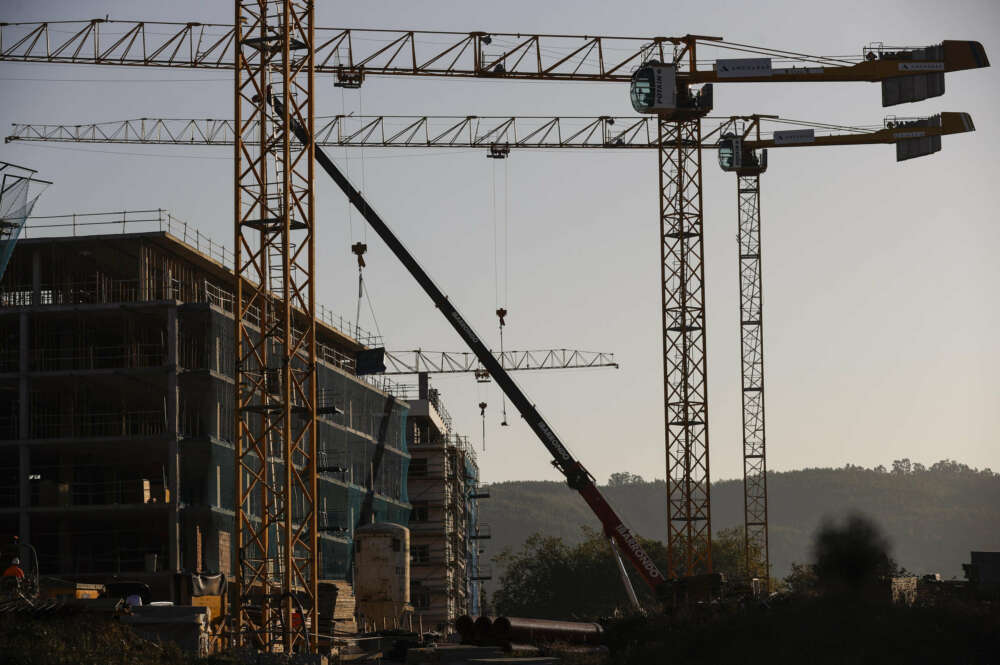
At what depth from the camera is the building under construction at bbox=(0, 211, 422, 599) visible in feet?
210

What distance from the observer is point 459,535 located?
10925 cm

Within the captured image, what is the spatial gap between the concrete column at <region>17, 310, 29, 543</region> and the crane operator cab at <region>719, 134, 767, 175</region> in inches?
1482

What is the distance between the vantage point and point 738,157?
79.4m

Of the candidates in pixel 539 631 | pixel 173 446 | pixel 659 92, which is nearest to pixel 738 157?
pixel 659 92

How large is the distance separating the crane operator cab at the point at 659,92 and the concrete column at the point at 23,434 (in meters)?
29.1

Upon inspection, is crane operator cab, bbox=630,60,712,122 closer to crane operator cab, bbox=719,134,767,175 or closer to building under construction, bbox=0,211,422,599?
crane operator cab, bbox=719,134,767,175

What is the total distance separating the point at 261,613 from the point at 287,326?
28.7 ft

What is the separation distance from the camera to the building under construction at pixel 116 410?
64125 millimetres

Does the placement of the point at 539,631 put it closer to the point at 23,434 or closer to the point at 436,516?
the point at 23,434

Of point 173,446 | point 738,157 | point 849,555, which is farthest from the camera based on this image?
point 738,157

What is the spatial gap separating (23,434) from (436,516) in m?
40.2

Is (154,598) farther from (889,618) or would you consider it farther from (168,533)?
(889,618)

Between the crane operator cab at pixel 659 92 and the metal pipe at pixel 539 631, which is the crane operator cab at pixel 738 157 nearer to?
the crane operator cab at pixel 659 92

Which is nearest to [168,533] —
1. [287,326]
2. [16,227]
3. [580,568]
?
[287,326]
